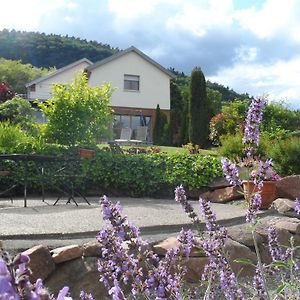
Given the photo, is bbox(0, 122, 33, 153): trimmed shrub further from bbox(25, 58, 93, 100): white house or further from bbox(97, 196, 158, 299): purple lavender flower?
bbox(25, 58, 93, 100): white house

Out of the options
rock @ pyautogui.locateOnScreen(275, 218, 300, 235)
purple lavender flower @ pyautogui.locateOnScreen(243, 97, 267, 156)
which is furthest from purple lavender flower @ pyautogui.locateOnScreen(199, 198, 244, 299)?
rock @ pyautogui.locateOnScreen(275, 218, 300, 235)

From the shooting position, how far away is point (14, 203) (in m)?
6.84

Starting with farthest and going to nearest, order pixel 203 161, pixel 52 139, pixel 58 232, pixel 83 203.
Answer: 1. pixel 52 139
2. pixel 203 161
3. pixel 83 203
4. pixel 58 232

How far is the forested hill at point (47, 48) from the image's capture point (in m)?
71.8

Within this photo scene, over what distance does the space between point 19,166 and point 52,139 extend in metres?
2.94

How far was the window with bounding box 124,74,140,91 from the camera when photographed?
3269 centimetres

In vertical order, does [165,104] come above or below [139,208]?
above

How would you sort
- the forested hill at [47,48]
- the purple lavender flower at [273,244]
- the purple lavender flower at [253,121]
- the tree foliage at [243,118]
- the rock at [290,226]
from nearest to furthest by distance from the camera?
the purple lavender flower at [253,121] < the purple lavender flower at [273,244] < the rock at [290,226] < the tree foliage at [243,118] < the forested hill at [47,48]

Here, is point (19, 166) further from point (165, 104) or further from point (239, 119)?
point (165, 104)

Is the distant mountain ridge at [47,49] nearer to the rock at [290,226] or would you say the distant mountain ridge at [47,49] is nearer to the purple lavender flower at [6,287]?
the rock at [290,226]

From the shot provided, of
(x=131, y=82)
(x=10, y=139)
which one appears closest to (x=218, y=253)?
(x=10, y=139)

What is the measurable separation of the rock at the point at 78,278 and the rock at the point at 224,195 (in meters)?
3.56

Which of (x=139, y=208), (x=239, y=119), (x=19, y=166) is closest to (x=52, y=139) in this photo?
(x=19, y=166)

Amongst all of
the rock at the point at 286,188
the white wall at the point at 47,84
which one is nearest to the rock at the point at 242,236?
the rock at the point at 286,188
